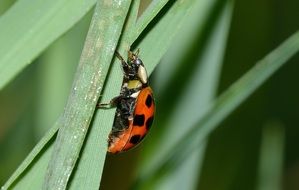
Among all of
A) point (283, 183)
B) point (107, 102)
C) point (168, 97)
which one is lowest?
point (283, 183)

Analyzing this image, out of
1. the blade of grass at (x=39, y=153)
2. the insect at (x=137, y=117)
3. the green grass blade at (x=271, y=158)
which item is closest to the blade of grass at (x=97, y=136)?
the blade of grass at (x=39, y=153)

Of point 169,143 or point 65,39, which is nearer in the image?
point 169,143

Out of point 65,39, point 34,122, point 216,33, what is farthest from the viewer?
point 34,122

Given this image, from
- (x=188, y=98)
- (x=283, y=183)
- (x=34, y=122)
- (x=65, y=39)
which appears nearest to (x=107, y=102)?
(x=188, y=98)

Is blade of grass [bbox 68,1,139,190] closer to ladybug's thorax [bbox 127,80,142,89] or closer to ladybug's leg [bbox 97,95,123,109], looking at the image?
ladybug's leg [bbox 97,95,123,109]

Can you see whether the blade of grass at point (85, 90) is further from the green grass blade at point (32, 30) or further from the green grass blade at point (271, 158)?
→ the green grass blade at point (271, 158)

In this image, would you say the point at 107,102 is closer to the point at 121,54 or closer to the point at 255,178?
the point at 121,54

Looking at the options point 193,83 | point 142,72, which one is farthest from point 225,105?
point 142,72
